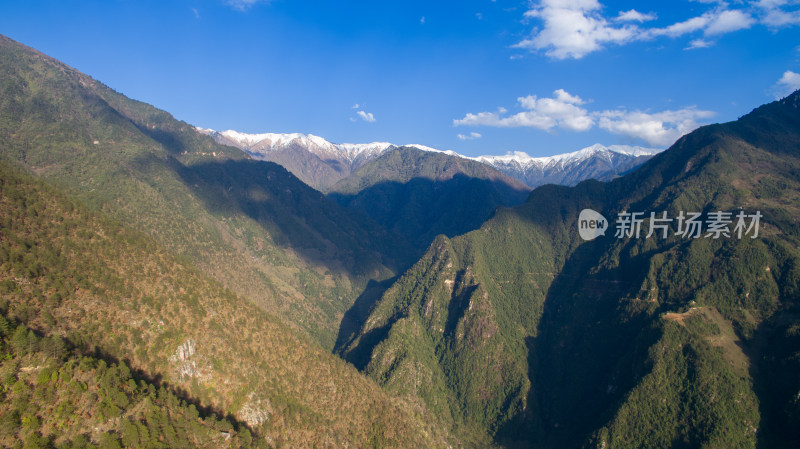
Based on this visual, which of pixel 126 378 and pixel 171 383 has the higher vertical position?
pixel 126 378

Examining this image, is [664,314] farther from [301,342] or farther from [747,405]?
[301,342]

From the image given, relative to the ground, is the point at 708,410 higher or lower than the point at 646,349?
lower

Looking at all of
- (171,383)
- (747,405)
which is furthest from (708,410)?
(171,383)

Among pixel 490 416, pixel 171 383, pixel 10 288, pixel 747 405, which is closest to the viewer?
pixel 10 288

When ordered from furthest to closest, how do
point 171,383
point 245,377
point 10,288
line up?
point 245,377 < point 171,383 < point 10,288

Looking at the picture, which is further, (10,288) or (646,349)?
(646,349)

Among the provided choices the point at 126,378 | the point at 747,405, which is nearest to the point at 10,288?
the point at 126,378

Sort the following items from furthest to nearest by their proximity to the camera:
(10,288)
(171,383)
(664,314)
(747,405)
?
1. (664,314)
2. (747,405)
3. (171,383)
4. (10,288)

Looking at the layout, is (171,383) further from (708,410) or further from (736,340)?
(736,340)

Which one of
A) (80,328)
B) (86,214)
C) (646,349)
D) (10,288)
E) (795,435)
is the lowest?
(795,435)
